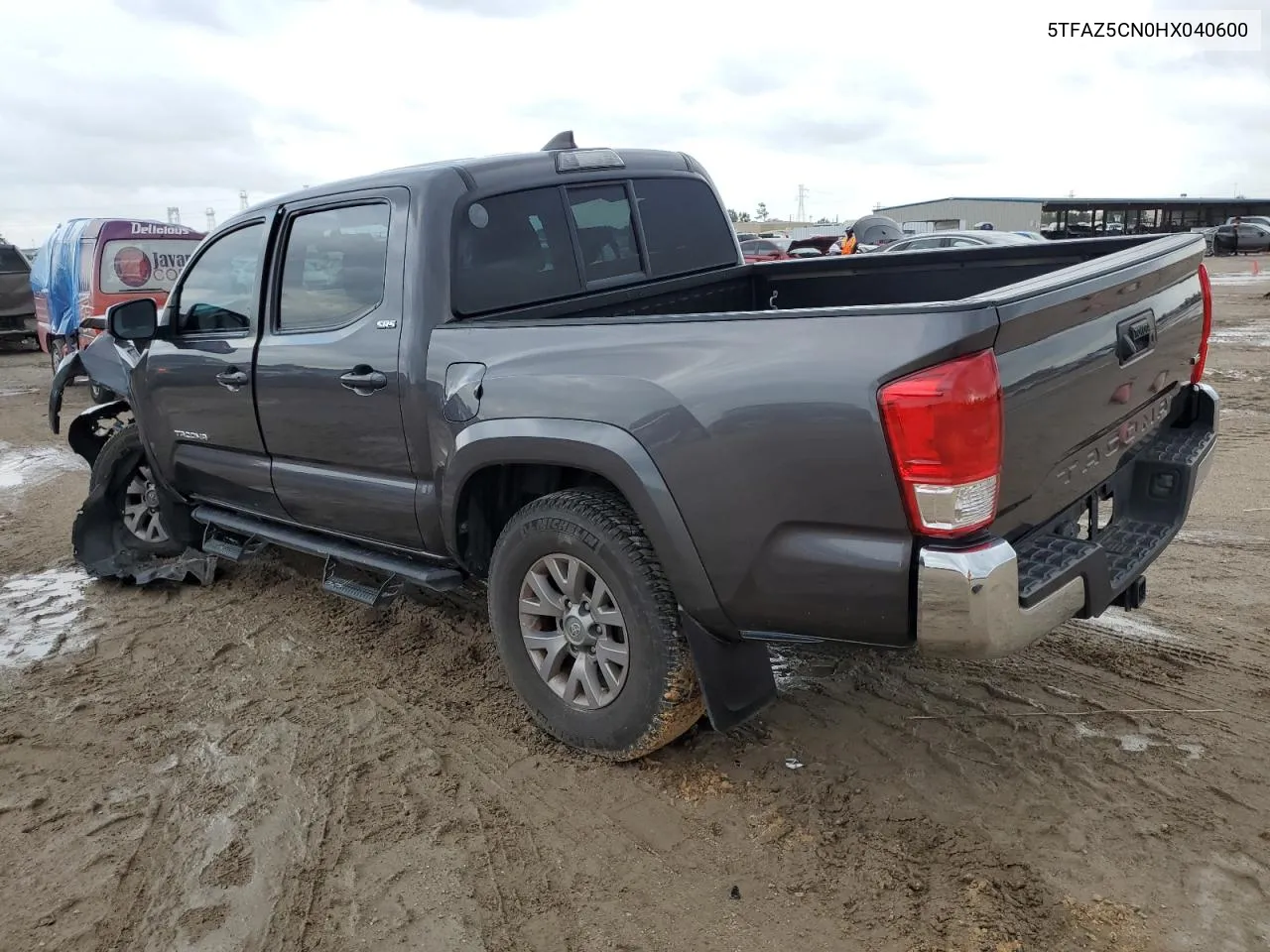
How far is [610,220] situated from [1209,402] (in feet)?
7.82

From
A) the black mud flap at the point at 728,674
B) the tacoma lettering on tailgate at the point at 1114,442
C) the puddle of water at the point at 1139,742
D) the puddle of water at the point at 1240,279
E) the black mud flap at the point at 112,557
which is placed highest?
the tacoma lettering on tailgate at the point at 1114,442

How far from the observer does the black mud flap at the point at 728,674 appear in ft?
9.54

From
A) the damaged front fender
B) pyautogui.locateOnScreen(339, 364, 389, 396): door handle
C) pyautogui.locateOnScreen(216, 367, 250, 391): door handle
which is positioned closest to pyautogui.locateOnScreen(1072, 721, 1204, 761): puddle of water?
pyautogui.locateOnScreen(339, 364, 389, 396): door handle

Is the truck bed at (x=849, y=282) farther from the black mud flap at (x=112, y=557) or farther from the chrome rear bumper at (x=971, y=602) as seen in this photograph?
the black mud flap at (x=112, y=557)

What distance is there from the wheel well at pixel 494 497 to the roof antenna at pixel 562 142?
1506 millimetres

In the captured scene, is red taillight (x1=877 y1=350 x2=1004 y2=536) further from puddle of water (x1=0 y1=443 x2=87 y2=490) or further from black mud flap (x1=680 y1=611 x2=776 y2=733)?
puddle of water (x1=0 y1=443 x2=87 y2=490)

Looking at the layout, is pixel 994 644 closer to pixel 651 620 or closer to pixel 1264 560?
pixel 651 620

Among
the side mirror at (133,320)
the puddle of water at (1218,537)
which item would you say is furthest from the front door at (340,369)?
the puddle of water at (1218,537)

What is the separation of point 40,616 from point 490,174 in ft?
11.1

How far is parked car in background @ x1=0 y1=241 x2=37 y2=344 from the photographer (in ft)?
56.1

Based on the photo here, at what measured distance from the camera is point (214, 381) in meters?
4.44

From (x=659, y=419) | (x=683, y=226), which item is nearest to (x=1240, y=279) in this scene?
(x=683, y=226)

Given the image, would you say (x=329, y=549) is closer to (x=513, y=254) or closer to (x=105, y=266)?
(x=513, y=254)

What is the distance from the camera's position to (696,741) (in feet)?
11.1
